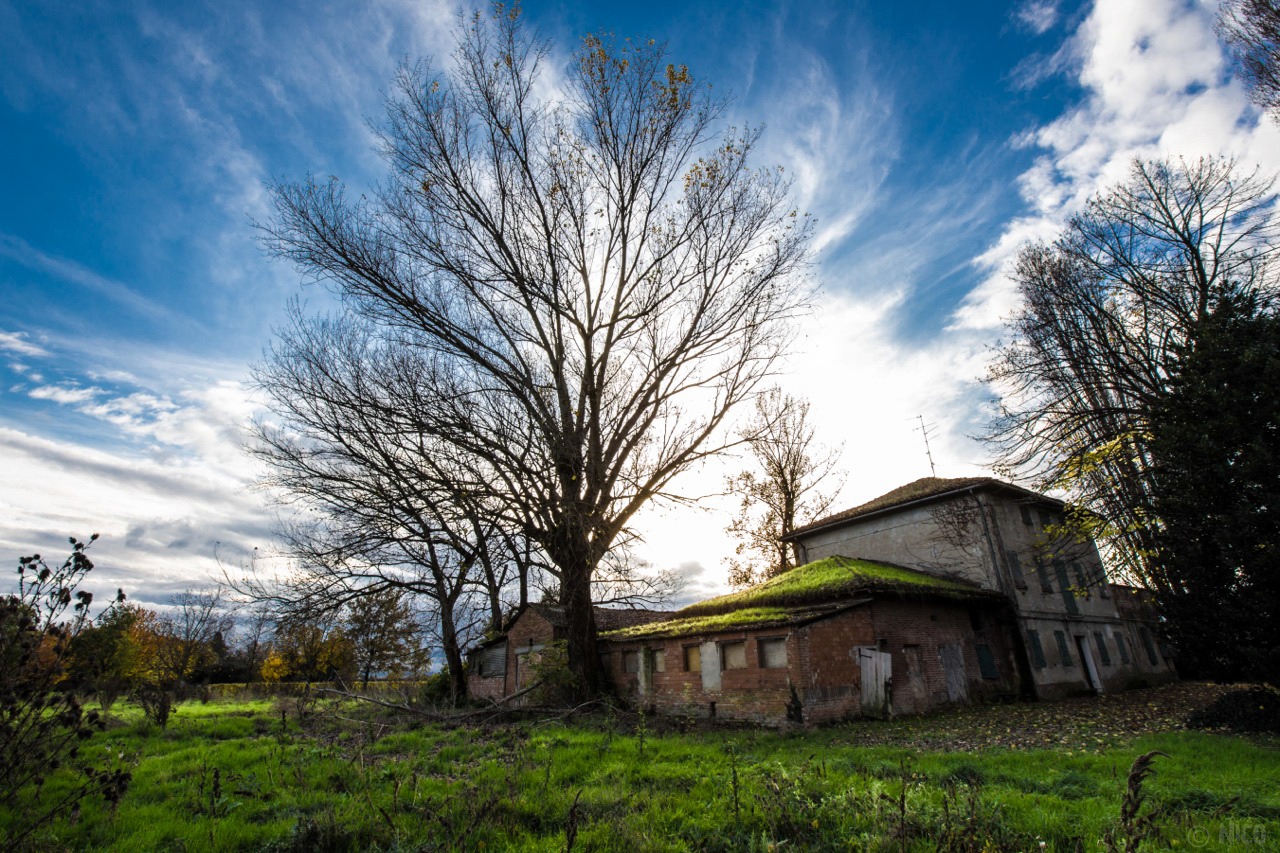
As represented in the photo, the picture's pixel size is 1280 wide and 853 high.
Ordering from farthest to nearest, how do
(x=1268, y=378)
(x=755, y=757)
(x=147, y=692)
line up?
(x=147, y=692) < (x=1268, y=378) < (x=755, y=757)

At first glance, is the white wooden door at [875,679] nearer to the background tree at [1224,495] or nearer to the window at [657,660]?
the window at [657,660]

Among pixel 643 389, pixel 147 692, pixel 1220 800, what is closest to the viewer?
pixel 1220 800

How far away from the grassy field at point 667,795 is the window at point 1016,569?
9.29m

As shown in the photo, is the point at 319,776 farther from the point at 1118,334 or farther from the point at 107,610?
the point at 1118,334

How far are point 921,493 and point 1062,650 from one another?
7.18m

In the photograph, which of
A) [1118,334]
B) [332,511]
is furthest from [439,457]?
[1118,334]

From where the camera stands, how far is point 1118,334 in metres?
16.3

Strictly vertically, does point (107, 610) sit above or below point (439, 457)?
below

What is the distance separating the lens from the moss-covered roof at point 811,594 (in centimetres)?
1477

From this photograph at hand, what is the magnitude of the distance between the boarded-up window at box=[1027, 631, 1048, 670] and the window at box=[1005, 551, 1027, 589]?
5.11ft

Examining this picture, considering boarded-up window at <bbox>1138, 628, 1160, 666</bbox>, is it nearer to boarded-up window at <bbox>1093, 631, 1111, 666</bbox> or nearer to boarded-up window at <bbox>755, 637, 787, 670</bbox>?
boarded-up window at <bbox>1093, 631, 1111, 666</bbox>

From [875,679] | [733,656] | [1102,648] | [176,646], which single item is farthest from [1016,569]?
[176,646]

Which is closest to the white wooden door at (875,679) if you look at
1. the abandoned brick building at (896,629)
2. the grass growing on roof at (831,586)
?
the abandoned brick building at (896,629)

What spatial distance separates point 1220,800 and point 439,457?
13.9 metres
